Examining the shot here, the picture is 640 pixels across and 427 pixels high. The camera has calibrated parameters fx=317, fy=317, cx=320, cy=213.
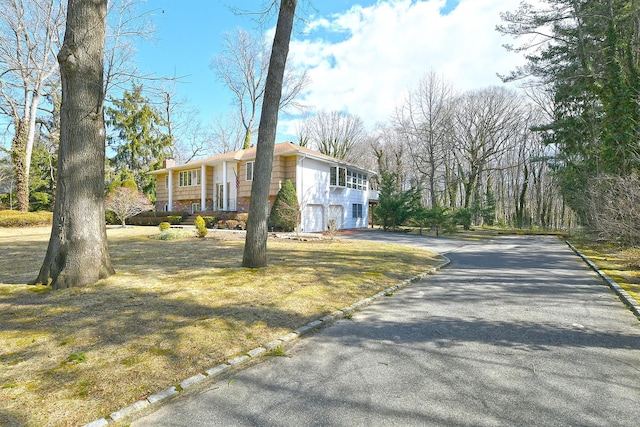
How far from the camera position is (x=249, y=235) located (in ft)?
22.3

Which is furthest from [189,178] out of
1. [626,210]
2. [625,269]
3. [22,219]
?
[625,269]

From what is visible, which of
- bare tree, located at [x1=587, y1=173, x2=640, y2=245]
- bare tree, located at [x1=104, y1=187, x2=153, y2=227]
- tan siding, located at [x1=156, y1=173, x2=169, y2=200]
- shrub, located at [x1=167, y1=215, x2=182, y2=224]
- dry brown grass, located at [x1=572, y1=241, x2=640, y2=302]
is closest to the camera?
dry brown grass, located at [x1=572, y1=241, x2=640, y2=302]

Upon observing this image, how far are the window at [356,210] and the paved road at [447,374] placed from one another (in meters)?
21.4

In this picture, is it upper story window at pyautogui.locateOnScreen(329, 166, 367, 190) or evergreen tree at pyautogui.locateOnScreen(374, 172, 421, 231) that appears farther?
upper story window at pyautogui.locateOnScreen(329, 166, 367, 190)

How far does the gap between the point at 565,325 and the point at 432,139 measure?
2796cm

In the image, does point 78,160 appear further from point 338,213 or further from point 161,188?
point 161,188

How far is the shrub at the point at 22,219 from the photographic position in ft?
52.5

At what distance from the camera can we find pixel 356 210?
88.3ft

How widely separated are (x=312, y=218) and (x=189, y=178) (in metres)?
12.8

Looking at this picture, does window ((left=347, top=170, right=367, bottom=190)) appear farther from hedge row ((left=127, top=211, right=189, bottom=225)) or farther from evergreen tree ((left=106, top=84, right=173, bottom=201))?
evergreen tree ((left=106, top=84, right=173, bottom=201))

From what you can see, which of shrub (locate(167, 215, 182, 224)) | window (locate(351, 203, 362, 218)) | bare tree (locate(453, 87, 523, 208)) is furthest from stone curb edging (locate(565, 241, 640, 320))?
bare tree (locate(453, 87, 523, 208))

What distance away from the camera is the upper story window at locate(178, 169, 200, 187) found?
88.8 ft

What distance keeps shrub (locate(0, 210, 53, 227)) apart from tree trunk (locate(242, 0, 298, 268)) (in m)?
16.8

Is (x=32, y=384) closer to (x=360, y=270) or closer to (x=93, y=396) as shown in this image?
(x=93, y=396)
